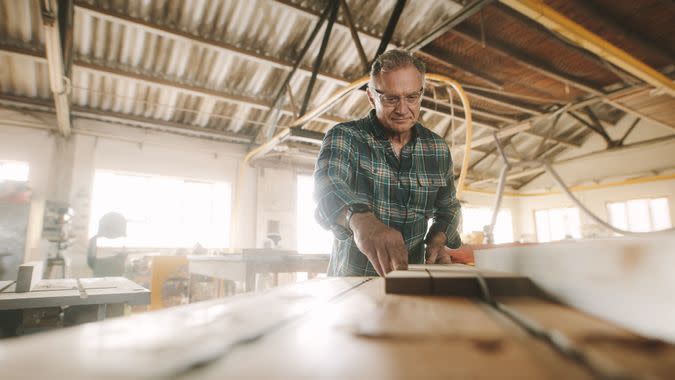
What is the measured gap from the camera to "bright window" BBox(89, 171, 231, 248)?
6.36m

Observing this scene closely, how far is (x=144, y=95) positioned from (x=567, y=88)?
22.7ft

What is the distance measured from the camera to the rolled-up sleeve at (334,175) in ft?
4.62

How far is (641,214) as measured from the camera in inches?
374

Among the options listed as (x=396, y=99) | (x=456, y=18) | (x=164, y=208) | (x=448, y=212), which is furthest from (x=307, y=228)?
(x=396, y=99)

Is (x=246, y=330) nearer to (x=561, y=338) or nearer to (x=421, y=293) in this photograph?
(x=561, y=338)

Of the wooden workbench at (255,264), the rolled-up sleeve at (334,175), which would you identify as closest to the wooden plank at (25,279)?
the wooden workbench at (255,264)

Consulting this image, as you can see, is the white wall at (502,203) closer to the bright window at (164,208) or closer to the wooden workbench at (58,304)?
the bright window at (164,208)

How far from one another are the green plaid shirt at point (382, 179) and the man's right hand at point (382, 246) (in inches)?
13.6

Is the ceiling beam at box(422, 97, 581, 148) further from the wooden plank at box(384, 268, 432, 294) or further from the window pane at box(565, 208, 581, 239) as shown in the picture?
the wooden plank at box(384, 268, 432, 294)

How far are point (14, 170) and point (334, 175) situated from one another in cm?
692

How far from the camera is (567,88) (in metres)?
5.09

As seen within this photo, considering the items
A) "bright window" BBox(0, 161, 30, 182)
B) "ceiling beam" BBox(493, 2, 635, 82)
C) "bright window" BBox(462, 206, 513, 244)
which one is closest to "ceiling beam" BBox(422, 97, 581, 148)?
"ceiling beam" BBox(493, 2, 635, 82)

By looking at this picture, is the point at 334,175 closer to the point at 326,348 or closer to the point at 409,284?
the point at 409,284

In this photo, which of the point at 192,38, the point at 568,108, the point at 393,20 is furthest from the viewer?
the point at 568,108
